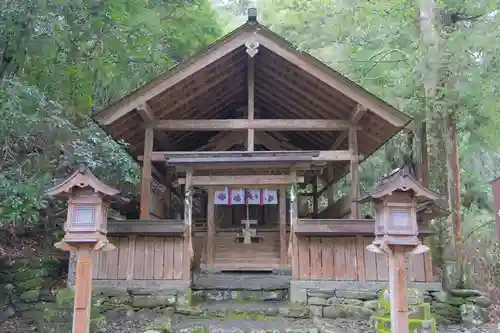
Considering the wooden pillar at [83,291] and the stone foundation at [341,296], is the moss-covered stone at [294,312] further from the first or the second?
the wooden pillar at [83,291]

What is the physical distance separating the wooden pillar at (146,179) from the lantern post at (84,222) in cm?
318

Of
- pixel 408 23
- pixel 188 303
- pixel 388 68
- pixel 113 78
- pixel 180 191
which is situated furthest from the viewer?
pixel 180 191

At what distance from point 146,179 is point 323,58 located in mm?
8525

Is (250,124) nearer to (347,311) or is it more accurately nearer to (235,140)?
(235,140)

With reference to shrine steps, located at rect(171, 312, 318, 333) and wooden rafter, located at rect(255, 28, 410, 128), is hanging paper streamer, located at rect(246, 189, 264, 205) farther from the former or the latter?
wooden rafter, located at rect(255, 28, 410, 128)

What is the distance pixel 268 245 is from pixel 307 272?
3.42 meters

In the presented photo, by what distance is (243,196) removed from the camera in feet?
34.4

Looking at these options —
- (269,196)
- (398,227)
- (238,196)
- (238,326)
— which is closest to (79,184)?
(238,326)

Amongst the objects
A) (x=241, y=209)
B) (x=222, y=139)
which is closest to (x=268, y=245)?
(x=241, y=209)

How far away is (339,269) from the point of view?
9156 mm

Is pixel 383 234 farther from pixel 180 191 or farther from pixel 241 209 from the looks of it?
pixel 180 191

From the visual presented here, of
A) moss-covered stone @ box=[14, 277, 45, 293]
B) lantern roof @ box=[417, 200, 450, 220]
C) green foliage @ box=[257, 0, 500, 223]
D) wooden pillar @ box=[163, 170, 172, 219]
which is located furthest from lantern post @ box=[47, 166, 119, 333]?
green foliage @ box=[257, 0, 500, 223]

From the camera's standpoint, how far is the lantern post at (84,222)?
6355mm

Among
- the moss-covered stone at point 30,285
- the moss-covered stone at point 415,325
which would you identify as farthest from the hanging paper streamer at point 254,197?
the moss-covered stone at point 30,285
